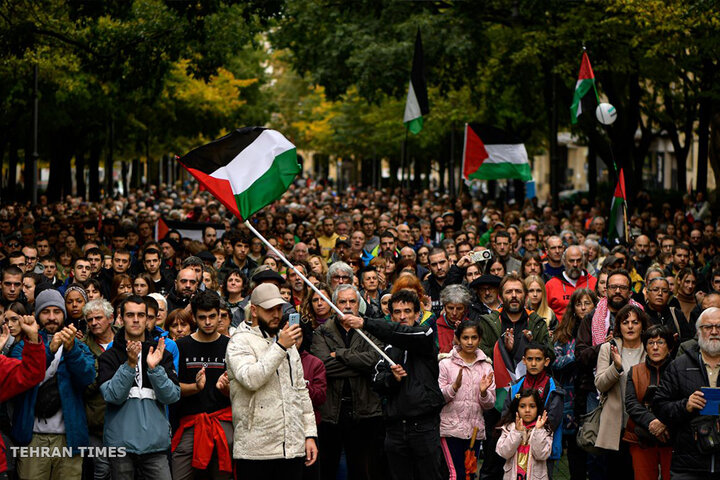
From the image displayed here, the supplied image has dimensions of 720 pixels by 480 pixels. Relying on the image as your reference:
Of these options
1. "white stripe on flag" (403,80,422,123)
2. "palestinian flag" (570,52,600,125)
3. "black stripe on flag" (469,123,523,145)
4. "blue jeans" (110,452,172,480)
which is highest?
"palestinian flag" (570,52,600,125)

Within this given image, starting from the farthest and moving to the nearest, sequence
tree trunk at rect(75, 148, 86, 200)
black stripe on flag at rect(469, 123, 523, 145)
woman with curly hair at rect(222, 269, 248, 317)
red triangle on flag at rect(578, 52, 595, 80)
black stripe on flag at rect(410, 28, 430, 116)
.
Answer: tree trunk at rect(75, 148, 86, 200)
black stripe on flag at rect(469, 123, 523, 145)
black stripe on flag at rect(410, 28, 430, 116)
red triangle on flag at rect(578, 52, 595, 80)
woman with curly hair at rect(222, 269, 248, 317)

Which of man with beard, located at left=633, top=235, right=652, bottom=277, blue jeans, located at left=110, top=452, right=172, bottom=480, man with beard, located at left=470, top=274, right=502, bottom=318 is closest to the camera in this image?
blue jeans, located at left=110, top=452, right=172, bottom=480

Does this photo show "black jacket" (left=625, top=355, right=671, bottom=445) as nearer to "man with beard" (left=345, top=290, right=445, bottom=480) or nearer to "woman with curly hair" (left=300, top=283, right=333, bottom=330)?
"man with beard" (left=345, top=290, right=445, bottom=480)

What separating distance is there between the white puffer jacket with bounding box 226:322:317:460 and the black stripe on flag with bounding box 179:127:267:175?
8.40 feet

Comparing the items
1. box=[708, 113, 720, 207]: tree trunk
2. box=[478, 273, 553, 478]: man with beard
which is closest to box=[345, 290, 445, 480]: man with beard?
box=[478, 273, 553, 478]: man with beard

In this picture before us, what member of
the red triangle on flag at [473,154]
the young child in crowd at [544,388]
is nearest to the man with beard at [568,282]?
the young child in crowd at [544,388]

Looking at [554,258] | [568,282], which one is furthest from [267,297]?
[554,258]

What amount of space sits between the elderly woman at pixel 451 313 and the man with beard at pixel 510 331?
20 cm

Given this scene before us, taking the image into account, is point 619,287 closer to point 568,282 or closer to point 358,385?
point 358,385

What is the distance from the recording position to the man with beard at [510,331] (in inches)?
378

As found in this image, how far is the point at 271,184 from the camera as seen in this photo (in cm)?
985

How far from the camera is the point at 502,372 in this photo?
964 centimetres

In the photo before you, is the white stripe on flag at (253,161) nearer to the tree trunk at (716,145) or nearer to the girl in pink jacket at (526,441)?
the girl in pink jacket at (526,441)

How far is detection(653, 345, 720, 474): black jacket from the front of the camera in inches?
312
